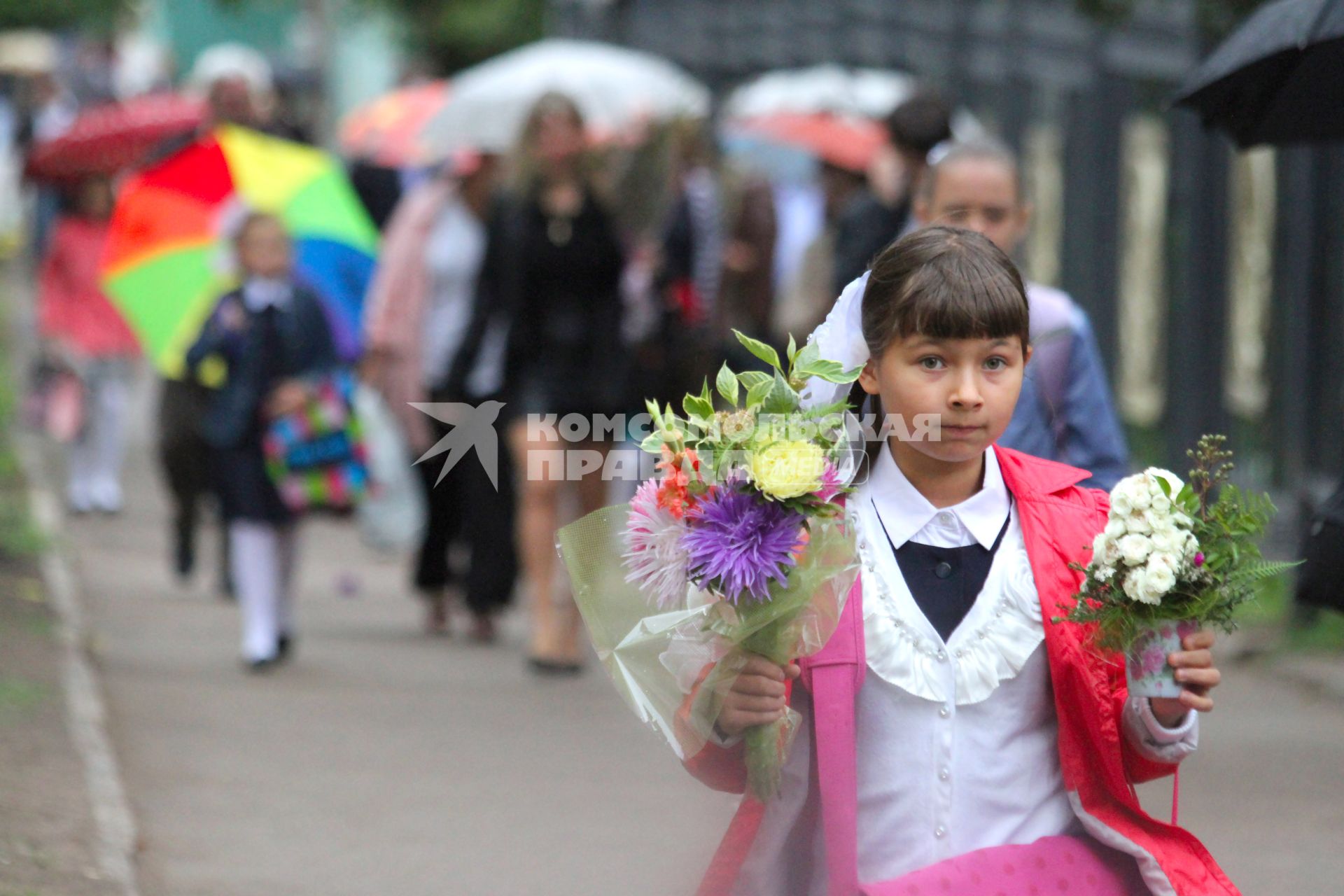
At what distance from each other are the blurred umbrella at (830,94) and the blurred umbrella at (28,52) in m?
7.26

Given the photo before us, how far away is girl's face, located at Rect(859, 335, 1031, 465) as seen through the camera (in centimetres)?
320

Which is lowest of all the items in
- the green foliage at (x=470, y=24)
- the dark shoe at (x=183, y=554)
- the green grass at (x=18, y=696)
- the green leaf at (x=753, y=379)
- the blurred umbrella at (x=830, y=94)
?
the dark shoe at (x=183, y=554)

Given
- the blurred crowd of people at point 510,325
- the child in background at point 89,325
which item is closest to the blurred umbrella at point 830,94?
the blurred crowd of people at point 510,325

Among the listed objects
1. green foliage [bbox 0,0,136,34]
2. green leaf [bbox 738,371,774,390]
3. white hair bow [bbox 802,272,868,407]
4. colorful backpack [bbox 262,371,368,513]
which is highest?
green foliage [bbox 0,0,136,34]

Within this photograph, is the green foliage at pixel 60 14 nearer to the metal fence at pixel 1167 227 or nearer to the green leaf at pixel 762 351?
the metal fence at pixel 1167 227

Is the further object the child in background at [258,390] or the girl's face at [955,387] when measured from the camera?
the child in background at [258,390]

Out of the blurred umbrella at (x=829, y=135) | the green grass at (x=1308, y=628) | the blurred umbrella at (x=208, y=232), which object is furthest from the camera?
the blurred umbrella at (x=829, y=135)

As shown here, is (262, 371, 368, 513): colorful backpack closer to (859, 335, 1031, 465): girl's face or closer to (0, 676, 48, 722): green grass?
(0, 676, 48, 722): green grass

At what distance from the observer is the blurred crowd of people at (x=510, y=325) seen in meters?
8.64

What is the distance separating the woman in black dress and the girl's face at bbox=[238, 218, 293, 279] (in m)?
0.88

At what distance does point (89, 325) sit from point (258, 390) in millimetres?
4868

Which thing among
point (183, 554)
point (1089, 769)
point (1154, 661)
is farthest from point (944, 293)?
point (183, 554)

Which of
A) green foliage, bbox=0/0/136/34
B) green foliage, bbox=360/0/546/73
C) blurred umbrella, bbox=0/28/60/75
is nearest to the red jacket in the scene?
blurred umbrella, bbox=0/28/60/75

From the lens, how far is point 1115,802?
3252 mm
